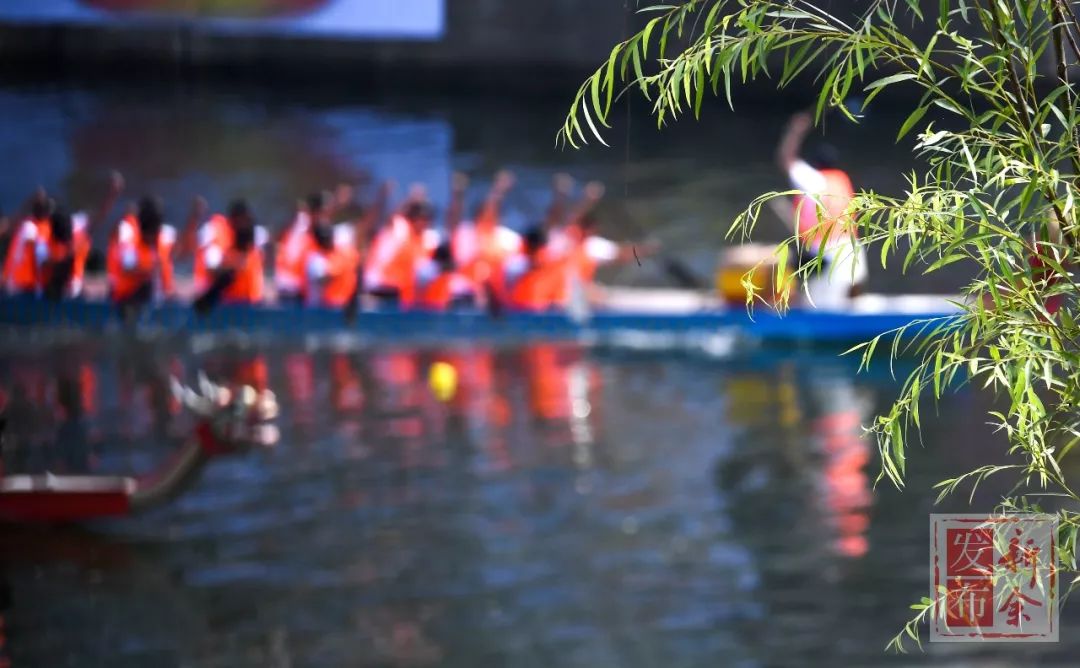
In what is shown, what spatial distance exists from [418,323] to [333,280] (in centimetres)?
56

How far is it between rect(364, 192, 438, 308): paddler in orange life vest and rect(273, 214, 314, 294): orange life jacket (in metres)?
0.35

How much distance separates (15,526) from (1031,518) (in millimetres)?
4142

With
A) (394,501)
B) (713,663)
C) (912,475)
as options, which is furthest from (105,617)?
(912,475)

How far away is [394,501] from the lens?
5488 mm

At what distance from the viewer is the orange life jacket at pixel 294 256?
26.3ft

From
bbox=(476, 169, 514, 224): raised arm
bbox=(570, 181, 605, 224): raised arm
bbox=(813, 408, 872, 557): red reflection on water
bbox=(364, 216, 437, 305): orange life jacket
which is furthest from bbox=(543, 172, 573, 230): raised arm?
bbox=(813, 408, 872, 557): red reflection on water

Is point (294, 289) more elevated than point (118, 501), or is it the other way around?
point (294, 289)

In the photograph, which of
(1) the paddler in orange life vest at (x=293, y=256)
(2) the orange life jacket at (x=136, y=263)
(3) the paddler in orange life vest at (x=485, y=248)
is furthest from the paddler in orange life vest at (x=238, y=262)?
(3) the paddler in orange life vest at (x=485, y=248)

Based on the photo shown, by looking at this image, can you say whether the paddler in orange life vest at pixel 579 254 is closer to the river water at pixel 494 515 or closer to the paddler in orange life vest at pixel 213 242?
the river water at pixel 494 515

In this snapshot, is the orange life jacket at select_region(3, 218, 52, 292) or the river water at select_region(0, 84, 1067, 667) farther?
the orange life jacket at select_region(3, 218, 52, 292)

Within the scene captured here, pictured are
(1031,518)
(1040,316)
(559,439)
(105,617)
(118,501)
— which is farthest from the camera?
(559,439)

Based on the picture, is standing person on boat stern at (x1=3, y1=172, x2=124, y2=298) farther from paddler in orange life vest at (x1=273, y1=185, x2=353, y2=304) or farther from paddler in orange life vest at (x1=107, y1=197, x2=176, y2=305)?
paddler in orange life vest at (x1=273, y1=185, x2=353, y2=304)

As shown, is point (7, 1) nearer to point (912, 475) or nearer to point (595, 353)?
point (595, 353)

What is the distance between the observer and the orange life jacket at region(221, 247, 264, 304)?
7891mm
